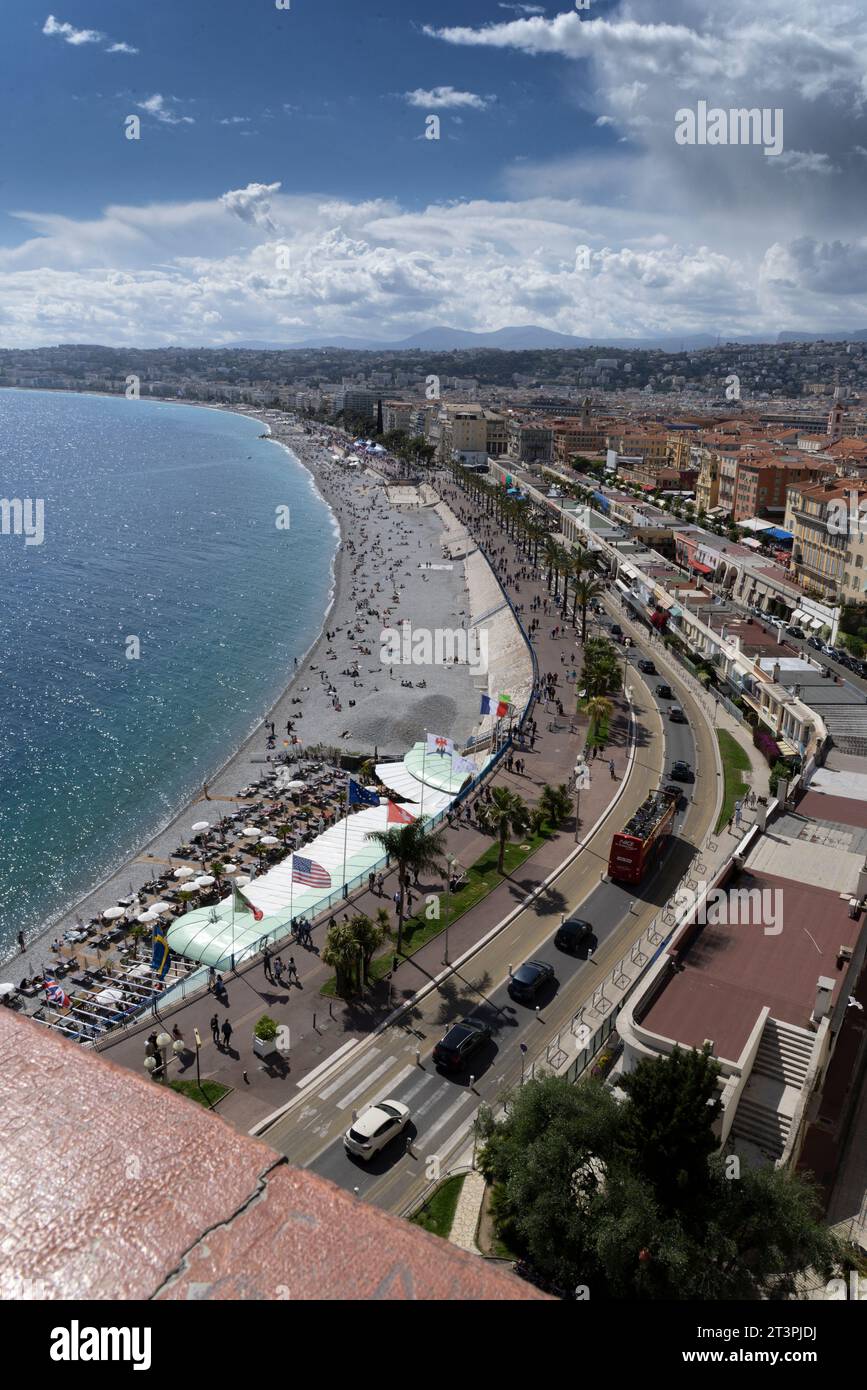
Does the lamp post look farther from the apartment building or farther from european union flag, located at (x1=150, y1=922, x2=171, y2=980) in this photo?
the apartment building

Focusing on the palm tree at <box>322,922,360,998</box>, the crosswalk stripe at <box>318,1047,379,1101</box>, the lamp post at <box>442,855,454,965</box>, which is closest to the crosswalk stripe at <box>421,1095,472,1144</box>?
the crosswalk stripe at <box>318,1047,379,1101</box>

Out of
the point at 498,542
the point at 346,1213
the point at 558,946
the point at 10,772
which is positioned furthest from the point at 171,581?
the point at 346,1213

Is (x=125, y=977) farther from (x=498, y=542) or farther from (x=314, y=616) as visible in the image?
(x=498, y=542)

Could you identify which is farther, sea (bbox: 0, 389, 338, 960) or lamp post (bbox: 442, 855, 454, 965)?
sea (bbox: 0, 389, 338, 960)

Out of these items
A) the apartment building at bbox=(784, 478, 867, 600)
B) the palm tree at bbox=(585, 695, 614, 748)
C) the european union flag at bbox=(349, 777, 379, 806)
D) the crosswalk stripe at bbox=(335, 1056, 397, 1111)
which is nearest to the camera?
the crosswalk stripe at bbox=(335, 1056, 397, 1111)

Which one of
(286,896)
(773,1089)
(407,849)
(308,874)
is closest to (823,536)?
(407,849)

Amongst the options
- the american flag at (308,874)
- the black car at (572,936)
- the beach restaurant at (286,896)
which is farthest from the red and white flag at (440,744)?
the black car at (572,936)
